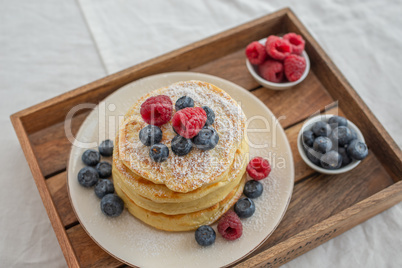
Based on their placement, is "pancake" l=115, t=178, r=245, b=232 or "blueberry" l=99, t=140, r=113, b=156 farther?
"blueberry" l=99, t=140, r=113, b=156

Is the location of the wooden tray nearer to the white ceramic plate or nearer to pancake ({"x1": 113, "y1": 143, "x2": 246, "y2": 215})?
the white ceramic plate

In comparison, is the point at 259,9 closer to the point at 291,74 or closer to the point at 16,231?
the point at 291,74

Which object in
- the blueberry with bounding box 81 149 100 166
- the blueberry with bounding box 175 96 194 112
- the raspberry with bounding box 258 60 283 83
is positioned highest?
the blueberry with bounding box 175 96 194 112

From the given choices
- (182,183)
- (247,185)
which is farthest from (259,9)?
(182,183)

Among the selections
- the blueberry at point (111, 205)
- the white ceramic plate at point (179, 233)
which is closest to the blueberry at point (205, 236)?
the white ceramic plate at point (179, 233)

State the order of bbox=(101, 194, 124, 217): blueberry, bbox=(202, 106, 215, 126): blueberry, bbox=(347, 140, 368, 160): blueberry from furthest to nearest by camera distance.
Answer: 1. bbox=(347, 140, 368, 160): blueberry
2. bbox=(101, 194, 124, 217): blueberry
3. bbox=(202, 106, 215, 126): blueberry

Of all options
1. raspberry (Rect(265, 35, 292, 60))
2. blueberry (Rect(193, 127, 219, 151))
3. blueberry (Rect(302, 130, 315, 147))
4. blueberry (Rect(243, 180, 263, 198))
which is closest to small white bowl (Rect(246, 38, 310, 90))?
raspberry (Rect(265, 35, 292, 60))

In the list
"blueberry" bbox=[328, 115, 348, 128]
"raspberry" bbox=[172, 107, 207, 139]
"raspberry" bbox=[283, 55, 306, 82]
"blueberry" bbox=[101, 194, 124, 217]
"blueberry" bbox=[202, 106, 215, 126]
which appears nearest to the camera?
"raspberry" bbox=[172, 107, 207, 139]
